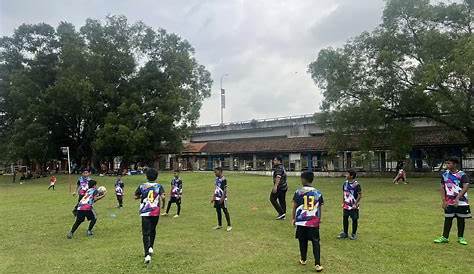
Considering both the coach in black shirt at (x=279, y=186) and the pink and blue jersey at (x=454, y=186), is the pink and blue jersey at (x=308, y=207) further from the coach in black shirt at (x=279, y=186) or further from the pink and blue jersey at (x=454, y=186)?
the coach in black shirt at (x=279, y=186)

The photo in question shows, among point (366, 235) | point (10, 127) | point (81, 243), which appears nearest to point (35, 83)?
point (10, 127)

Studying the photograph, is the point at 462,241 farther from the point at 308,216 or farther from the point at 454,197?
the point at 308,216

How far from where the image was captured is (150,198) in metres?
9.62

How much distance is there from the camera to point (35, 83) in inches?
1853

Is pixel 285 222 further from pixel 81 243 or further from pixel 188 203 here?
pixel 188 203

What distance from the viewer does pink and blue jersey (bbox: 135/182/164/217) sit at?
376 inches

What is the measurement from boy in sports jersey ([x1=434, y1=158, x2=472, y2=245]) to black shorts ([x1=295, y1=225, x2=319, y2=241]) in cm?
399

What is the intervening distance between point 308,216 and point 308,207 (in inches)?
6.8

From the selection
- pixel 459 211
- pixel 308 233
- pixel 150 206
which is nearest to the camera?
pixel 308 233

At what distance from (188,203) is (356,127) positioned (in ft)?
63.5

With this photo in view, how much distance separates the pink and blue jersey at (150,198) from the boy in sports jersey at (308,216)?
2.92m

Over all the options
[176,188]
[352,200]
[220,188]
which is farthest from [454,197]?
[176,188]

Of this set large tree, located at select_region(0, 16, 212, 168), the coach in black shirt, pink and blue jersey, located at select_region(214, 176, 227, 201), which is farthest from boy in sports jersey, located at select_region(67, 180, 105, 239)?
large tree, located at select_region(0, 16, 212, 168)

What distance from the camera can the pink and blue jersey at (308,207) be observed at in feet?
28.3
